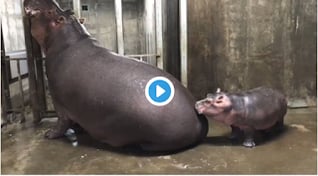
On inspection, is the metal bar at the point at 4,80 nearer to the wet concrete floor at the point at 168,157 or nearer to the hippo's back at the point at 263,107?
the wet concrete floor at the point at 168,157

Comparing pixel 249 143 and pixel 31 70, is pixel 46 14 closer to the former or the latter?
pixel 31 70

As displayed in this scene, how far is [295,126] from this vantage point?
3236mm

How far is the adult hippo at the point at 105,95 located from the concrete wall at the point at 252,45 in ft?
3.69

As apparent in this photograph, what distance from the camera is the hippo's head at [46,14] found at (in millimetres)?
2990

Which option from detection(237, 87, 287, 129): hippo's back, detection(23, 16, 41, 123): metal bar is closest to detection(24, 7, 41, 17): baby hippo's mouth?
detection(23, 16, 41, 123): metal bar

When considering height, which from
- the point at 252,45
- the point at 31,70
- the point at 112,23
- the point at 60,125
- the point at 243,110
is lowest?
the point at 60,125

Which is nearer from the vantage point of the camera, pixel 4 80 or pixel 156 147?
pixel 156 147

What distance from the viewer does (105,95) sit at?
2592 millimetres

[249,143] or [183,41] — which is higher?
[183,41]

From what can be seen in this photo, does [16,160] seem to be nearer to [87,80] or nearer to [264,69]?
[87,80]

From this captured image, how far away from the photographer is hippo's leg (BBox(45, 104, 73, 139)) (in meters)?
2.96

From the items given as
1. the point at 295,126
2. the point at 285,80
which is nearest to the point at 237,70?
the point at 285,80

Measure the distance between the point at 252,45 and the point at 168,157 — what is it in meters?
1.86
